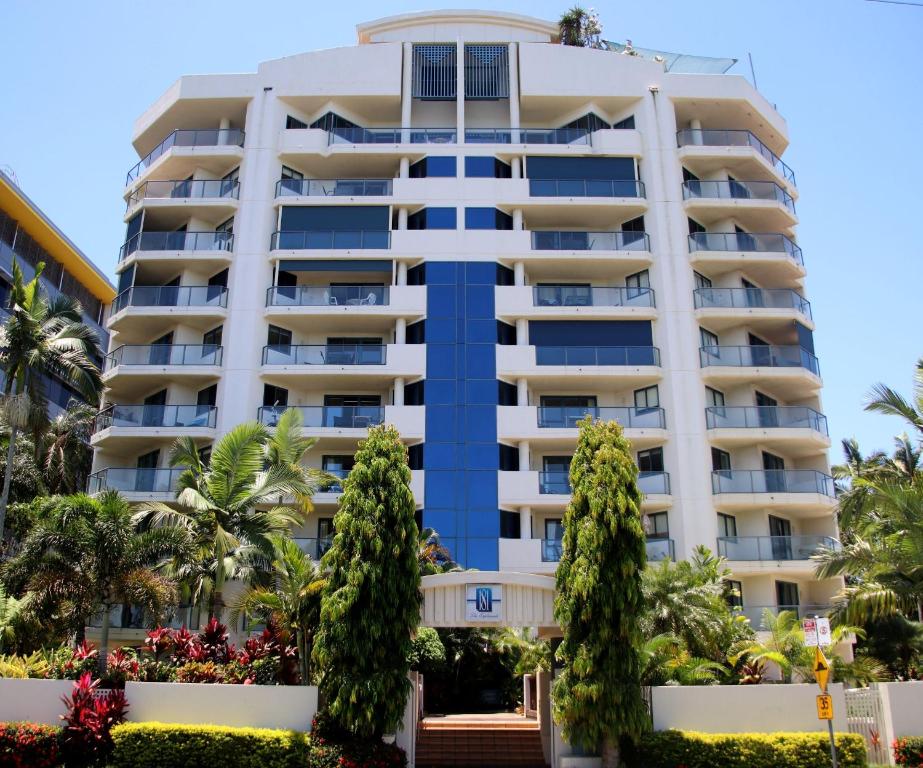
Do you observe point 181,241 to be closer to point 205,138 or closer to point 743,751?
point 205,138

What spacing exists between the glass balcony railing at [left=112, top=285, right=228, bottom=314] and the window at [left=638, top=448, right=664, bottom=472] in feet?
63.6

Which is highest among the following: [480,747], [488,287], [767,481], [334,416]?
[488,287]

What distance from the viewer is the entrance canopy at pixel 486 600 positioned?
24.3 metres

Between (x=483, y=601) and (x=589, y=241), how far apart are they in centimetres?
2188

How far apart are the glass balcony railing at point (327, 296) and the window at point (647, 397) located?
38.6ft

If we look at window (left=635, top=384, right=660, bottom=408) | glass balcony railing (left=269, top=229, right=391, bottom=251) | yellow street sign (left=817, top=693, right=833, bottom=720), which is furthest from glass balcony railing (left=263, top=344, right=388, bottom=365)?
yellow street sign (left=817, top=693, right=833, bottom=720)

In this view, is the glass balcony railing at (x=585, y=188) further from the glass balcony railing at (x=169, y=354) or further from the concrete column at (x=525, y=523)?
the glass balcony railing at (x=169, y=354)

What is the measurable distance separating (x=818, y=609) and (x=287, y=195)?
29.5m

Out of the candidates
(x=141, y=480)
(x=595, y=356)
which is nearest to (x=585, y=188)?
(x=595, y=356)

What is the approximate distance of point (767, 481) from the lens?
38312 mm

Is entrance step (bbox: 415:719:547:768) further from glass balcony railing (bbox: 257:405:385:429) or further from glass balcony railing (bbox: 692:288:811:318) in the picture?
glass balcony railing (bbox: 692:288:811:318)

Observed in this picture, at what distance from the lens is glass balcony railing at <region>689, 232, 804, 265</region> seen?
41.8m

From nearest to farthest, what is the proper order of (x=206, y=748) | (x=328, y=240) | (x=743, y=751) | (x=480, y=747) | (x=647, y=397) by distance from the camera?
(x=206, y=748) → (x=743, y=751) → (x=480, y=747) → (x=647, y=397) → (x=328, y=240)

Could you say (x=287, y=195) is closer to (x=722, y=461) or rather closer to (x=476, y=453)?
(x=476, y=453)
